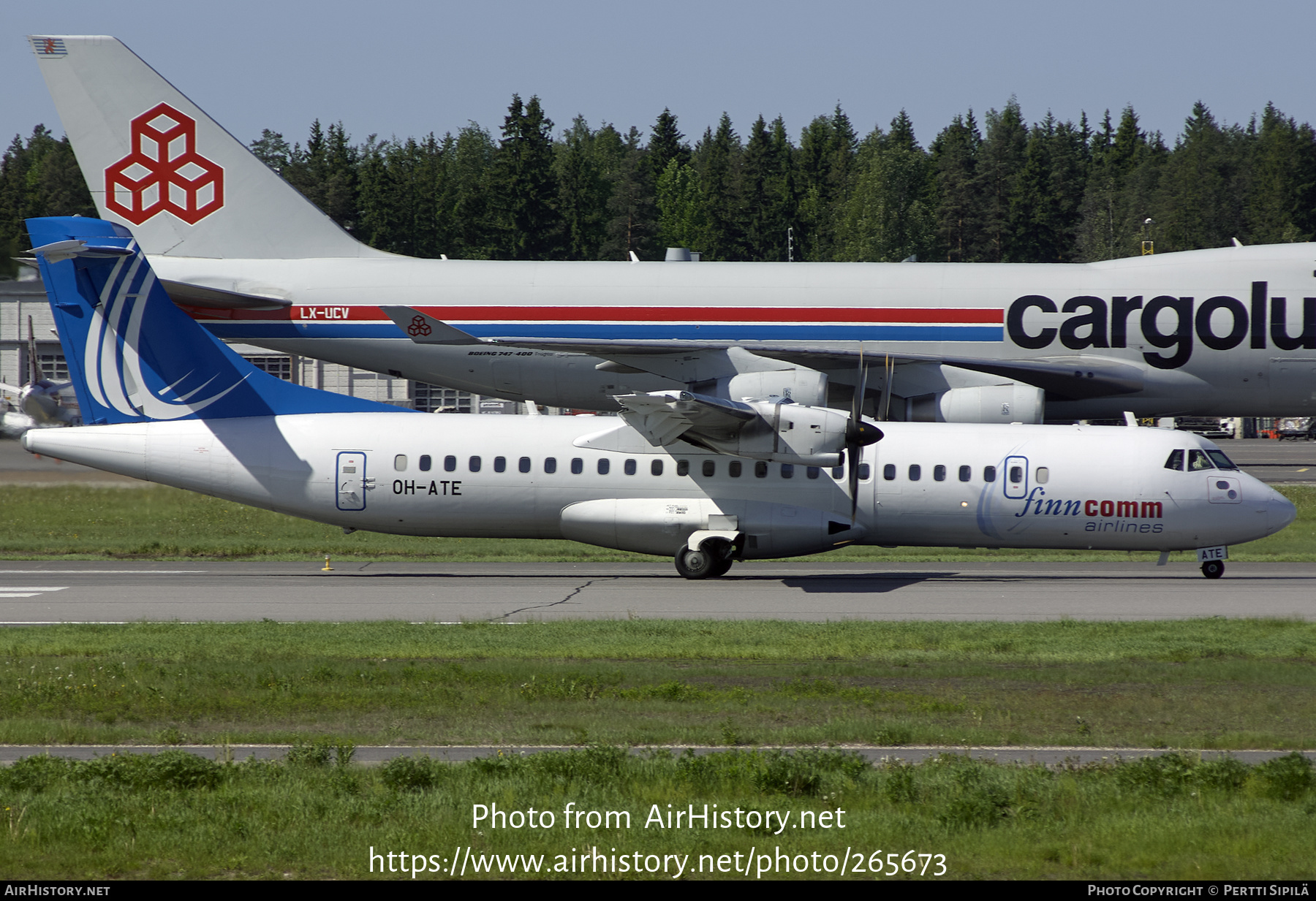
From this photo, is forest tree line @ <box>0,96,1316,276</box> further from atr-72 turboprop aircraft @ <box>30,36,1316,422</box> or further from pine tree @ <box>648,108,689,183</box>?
atr-72 turboprop aircraft @ <box>30,36,1316,422</box>

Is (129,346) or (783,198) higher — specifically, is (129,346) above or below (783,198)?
below

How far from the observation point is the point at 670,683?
1491cm

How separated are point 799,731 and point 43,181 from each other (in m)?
122

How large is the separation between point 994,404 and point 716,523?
354 inches

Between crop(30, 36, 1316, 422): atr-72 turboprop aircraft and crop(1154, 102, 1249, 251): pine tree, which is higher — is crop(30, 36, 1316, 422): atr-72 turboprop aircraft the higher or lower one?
the lower one

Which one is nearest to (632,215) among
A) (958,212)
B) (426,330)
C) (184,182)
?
(958,212)

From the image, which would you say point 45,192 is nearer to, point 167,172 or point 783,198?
point 783,198

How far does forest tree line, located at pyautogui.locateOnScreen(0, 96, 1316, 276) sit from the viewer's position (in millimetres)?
100688

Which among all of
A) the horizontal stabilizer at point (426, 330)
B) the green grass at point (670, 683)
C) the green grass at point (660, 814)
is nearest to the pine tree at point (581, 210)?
the horizontal stabilizer at point (426, 330)

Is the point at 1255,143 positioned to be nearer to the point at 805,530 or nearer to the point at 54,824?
the point at 805,530

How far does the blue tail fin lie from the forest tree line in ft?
239

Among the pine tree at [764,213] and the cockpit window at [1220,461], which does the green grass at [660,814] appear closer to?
the cockpit window at [1220,461]

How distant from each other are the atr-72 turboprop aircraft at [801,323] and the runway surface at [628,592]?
4.97 metres

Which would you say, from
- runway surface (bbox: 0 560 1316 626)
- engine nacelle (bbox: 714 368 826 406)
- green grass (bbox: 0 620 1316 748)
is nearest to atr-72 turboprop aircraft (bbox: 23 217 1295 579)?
runway surface (bbox: 0 560 1316 626)
